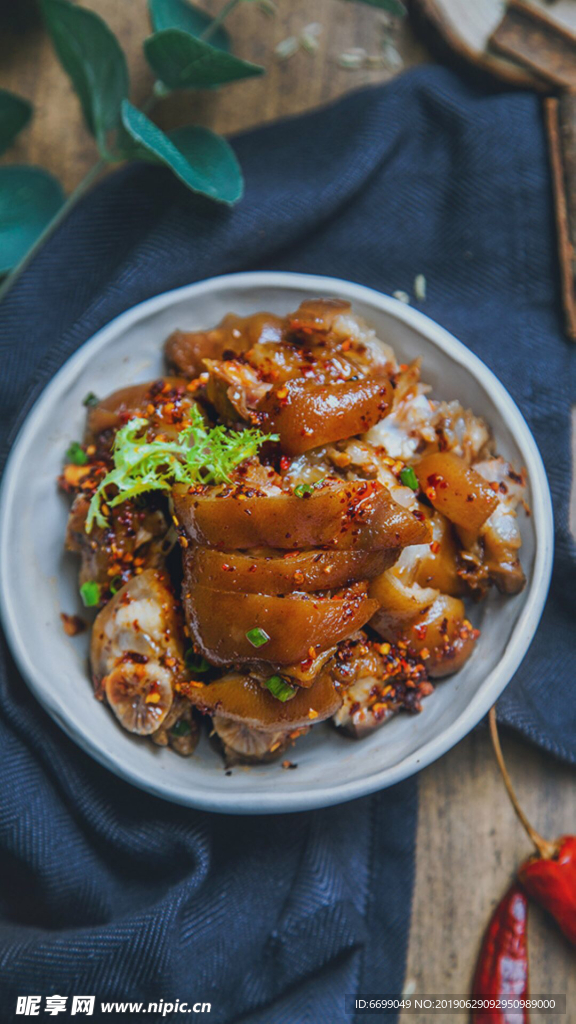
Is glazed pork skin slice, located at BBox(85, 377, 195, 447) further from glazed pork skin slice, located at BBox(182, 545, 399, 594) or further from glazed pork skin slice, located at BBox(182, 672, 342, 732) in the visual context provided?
glazed pork skin slice, located at BBox(182, 672, 342, 732)

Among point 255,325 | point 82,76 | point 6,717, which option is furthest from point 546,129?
point 6,717

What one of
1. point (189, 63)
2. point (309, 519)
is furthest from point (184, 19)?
point (309, 519)

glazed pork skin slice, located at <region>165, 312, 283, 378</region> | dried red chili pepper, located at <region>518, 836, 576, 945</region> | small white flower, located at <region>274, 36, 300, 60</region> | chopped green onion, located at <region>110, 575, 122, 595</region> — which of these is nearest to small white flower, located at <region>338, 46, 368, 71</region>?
small white flower, located at <region>274, 36, 300, 60</region>

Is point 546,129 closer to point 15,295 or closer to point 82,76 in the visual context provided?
point 82,76

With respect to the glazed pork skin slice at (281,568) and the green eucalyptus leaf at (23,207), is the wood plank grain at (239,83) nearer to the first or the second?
the green eucalyptus leaf at (23,207)

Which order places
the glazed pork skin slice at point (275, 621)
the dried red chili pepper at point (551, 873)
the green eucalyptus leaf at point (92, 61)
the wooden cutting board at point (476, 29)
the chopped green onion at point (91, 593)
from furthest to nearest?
the wooden cutting board at point (476, 29), the dried red chili pepper at point (551, 873), the green eucalyptus leaf at point (92, 61), the chopped green onion at point (91, 593), the glazed pork skin slice at point (275, 621)

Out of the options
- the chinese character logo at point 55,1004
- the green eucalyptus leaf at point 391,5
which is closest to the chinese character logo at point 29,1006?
the chinese character logo at point 55,1004
